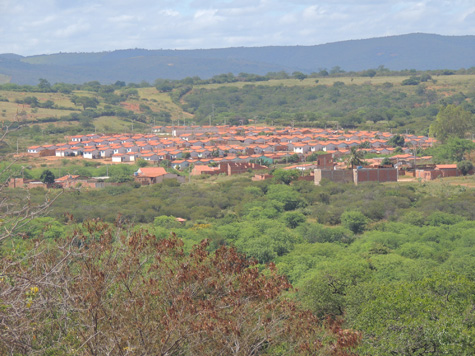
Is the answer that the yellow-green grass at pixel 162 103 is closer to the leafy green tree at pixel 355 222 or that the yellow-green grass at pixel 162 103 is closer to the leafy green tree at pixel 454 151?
the leafy green tree at pixel 454 151

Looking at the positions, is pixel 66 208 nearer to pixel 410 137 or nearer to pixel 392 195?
pixel 392 195

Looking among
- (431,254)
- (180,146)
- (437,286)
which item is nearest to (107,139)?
(180,146)

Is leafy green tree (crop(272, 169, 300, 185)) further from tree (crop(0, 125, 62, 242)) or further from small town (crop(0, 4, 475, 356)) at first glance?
tree (crop(0, 125, 62, 242))

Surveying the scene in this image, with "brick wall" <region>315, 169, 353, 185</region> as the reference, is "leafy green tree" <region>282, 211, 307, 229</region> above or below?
below

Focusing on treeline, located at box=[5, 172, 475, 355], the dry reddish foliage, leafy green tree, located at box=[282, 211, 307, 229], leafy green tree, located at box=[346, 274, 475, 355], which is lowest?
leafy green tree, located at box=[282, 211, 307, 229]

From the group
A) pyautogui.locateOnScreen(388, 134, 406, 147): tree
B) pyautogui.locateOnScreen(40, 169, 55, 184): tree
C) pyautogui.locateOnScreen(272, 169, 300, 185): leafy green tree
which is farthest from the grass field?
pyautogui.locateOnScreen(40, 169, 55, 184): tree

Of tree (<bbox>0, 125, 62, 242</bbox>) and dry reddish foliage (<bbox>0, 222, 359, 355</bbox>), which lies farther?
dry reddish foliage (<bbox>0, 222, 359, 355</bbox>)

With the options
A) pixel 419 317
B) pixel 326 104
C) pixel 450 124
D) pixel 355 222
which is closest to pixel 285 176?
pixel 355 222

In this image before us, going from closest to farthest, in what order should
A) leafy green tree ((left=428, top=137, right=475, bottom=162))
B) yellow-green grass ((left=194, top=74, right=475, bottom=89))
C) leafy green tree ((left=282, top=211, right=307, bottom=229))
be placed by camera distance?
leafy green tree ((left=282, top=211, right=307, bottom=229)) → leafy green tree ((left=428, top=137, right=475, bottom=162)) → yellow-green grass ((left=194, top=74, right=475, bottom=89))

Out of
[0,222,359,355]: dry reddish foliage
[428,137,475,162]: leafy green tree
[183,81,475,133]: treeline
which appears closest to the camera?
[0,222,359,355]: dry reddish foliage
